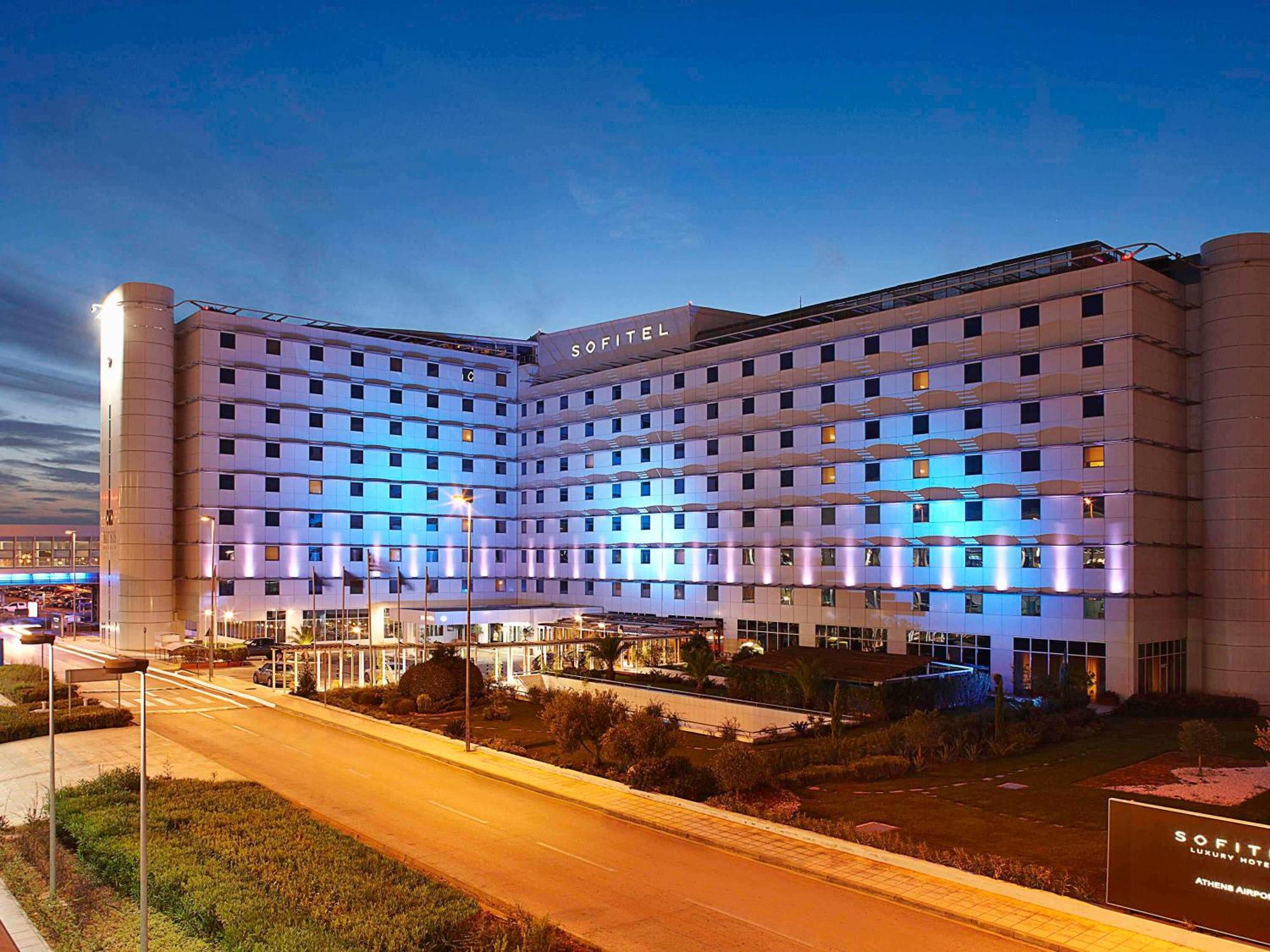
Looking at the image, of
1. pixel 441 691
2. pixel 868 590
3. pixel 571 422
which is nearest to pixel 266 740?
pixel 441 691

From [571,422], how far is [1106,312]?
52.2m

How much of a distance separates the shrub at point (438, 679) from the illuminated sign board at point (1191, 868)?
34.7m

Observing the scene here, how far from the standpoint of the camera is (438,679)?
47125 millimetres

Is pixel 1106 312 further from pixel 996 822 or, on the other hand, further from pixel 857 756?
pixel 996 822

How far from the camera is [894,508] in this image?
2547 inches

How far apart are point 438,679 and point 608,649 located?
1153 centimetres

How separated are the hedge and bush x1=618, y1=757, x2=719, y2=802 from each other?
9655 mm

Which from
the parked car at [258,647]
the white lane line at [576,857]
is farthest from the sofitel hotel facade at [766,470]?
the white lane line at [576,857]

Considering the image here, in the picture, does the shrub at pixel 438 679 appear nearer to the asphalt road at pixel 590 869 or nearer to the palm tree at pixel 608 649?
the palm tree at pixel 608 649

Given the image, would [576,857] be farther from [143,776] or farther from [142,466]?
[142,466]

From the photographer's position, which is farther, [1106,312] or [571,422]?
[571,422]

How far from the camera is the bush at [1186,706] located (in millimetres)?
49781

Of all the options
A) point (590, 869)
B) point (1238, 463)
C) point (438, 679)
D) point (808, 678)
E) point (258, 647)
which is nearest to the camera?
point (590, 869)

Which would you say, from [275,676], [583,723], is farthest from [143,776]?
[275,676]
